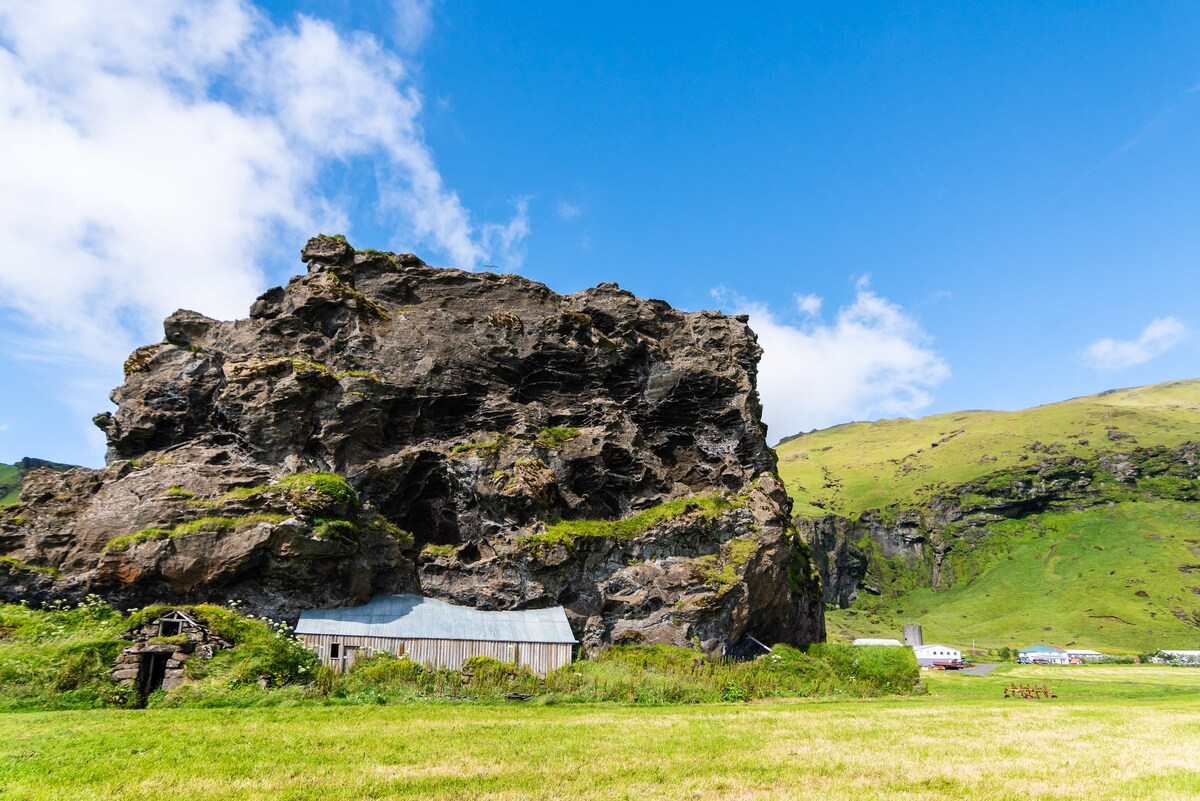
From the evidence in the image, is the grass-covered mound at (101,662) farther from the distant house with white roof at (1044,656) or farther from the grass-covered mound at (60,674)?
the distant house with white roof at (1044,656)

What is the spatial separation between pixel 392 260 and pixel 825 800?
52.4 m

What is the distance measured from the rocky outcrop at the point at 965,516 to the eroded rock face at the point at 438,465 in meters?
128

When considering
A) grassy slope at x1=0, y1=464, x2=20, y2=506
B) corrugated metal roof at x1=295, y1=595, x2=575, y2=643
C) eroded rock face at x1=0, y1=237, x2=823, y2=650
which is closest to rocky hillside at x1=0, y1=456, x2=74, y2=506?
grassy slope at x1=0, y1=464, x2=20, y2=506

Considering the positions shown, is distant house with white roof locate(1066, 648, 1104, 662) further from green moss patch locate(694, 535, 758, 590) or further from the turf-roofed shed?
the turf-roofed shed

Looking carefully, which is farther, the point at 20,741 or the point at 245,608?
the point at 245,608

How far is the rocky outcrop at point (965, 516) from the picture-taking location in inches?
6791

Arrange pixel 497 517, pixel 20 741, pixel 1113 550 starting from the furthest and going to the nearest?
pixel 1113 550
pixel 497 517
pixel 20 741

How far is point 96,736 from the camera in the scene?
629 inches

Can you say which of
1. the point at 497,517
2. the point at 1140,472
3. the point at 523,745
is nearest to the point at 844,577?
the point at 1140,472

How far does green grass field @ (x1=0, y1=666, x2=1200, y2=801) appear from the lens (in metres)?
11.7

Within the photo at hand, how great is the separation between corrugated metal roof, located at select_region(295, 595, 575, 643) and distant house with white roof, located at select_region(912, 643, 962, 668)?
66401 millimetres

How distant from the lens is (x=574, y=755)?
583 inches

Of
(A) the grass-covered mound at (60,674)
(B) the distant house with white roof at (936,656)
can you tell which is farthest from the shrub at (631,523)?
(B) the distant house with white roof at (936,656)

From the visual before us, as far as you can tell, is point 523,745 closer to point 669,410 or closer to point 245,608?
point 245,608
